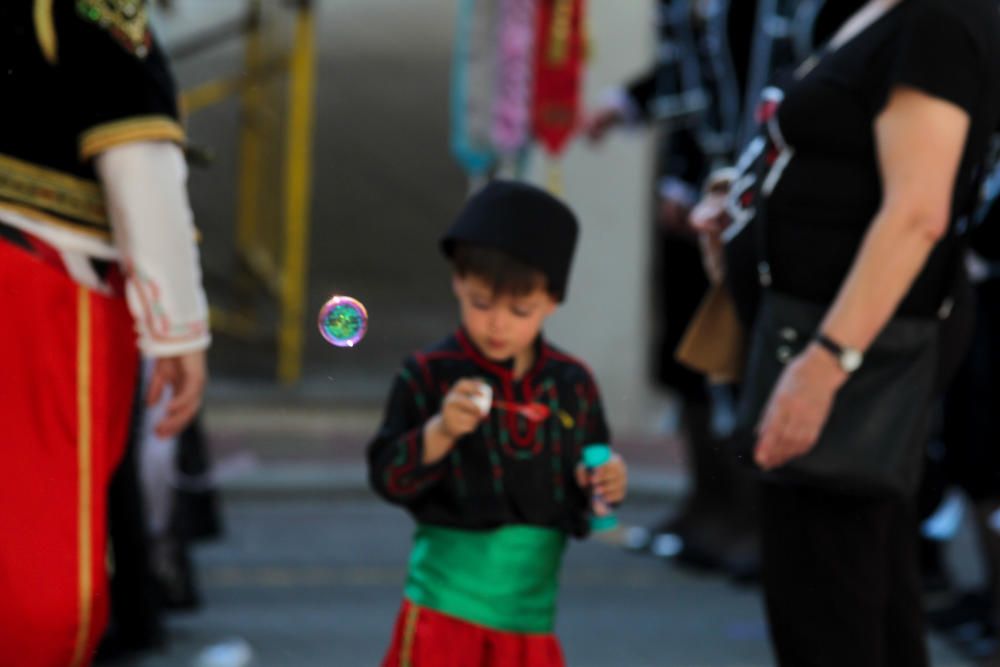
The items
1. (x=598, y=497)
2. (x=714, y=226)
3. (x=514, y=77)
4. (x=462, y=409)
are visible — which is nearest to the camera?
(x=462, y=409)

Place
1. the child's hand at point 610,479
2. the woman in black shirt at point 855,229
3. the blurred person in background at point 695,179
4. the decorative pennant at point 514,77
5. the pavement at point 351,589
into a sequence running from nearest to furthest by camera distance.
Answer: the woman in black shirt at point 855,229 < the child's hand at point 610,479 < the pavement at point 351,589 < the blurred person in background at point 695,179 < the decorative pennant at point 514,77

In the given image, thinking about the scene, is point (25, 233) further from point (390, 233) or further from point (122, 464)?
point (390, 233)

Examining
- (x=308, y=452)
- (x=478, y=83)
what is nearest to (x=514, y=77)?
(x=478, y=83)

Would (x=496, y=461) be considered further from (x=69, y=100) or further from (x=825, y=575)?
(x=69, y=100)

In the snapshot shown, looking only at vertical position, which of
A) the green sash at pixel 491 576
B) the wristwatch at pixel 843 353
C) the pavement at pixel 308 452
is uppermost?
the wristwatch at pixel 843 353

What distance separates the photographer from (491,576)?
123 inches

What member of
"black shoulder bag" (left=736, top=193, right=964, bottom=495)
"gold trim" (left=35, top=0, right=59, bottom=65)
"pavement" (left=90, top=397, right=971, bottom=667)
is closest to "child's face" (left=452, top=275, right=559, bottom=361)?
"black shoulder bag" (left=736, top=193, right=964, bottom=495)

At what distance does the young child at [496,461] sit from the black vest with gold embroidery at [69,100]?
583mm

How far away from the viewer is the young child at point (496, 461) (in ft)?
10.1

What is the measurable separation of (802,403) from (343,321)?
0.77m

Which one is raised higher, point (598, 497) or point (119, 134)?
point (119, 134)

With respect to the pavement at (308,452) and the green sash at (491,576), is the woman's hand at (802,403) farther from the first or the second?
the pavement at (308,452)

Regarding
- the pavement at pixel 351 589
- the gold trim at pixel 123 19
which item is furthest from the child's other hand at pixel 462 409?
the pavement at pixel 351 589

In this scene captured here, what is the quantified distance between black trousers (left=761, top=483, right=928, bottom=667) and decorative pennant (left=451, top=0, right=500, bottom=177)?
4787mm
